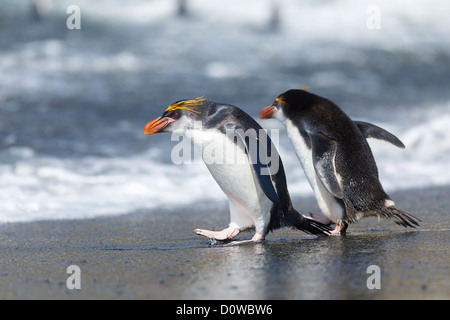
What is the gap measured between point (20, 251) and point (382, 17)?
17626mm

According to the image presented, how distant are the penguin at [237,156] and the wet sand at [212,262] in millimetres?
171

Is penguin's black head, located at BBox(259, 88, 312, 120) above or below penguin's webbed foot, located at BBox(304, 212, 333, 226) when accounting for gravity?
above

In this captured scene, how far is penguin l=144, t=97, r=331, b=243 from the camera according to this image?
13.9 ft

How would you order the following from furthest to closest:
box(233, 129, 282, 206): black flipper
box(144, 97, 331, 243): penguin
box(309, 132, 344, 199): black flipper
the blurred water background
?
the blurred water background, box(309, 132, 344, 199): black flipper, box(144, 97, 331, 243): penguin, box(233, 129, 282, 206): black flipper

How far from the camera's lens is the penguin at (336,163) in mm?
4457

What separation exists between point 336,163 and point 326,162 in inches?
3.2

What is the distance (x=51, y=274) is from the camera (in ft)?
11.7

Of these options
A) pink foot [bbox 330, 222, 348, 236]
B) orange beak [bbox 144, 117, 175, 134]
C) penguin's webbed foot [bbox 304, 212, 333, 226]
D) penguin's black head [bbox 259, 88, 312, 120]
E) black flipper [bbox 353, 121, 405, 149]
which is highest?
penguin's black head [bbox 259, 88, 312, 120]

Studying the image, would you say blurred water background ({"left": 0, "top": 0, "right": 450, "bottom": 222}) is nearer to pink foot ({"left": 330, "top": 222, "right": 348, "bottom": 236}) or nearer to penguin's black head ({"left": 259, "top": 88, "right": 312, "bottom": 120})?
penguin's black head ({"left": 259, "top": 88, "right": 312, "bottom": 120})

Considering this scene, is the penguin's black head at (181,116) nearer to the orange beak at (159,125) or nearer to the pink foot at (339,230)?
the orange beak at (159,125)

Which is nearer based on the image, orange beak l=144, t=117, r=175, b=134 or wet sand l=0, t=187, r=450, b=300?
wet sand l=0, t=187, r=450, b=300

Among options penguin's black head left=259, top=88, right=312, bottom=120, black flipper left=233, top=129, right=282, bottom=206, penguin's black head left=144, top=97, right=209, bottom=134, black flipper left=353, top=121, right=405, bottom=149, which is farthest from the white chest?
penguin's black head left=144, top=97, right=209, bottom=134

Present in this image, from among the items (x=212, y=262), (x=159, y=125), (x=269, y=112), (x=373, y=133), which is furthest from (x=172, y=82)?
(x=212, y=262)
